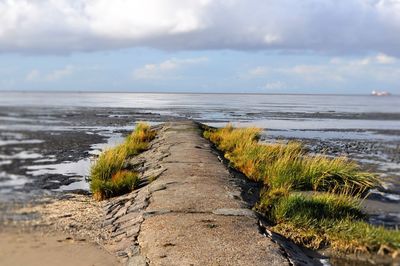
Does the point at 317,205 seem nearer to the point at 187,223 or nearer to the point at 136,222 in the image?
the point at 187,223

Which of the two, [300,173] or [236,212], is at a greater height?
[236,212]

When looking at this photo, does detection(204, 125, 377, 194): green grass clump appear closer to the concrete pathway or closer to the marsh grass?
the marsh grass

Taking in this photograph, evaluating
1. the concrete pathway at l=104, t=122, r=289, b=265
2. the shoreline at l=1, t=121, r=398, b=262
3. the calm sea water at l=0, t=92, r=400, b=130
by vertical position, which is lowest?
the calm sea water at l=0, t=92, r=400, b=130

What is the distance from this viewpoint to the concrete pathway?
621 centimetres

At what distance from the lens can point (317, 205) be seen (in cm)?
909

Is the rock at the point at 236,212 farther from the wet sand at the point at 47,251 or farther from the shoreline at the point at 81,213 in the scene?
the wet sand at the point at 47,251

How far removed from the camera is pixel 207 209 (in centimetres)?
816

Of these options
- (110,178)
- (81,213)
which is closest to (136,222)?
(81,213)

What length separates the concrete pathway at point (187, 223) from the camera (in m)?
6.21

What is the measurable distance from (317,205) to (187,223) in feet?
9.15

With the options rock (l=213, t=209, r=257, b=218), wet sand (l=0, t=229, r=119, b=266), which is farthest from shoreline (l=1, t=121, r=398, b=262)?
rock (l=213, t=209, r=257, b=218)

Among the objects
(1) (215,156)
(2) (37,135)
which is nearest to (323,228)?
(2) (37,135)

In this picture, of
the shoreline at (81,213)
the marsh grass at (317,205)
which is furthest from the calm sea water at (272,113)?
the marsh grass at (317,205)

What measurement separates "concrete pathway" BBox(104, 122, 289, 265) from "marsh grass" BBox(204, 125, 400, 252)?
27.9 inches
